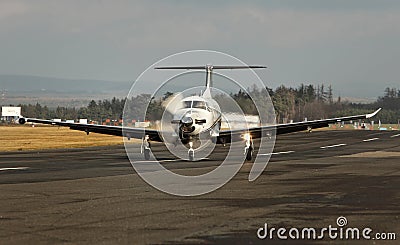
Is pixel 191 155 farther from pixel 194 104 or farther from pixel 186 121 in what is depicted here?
pixel 194 104

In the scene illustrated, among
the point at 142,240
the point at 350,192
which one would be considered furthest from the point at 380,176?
the point at 142,240

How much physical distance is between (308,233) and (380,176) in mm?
12562

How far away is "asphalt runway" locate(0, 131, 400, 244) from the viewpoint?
37.6ft

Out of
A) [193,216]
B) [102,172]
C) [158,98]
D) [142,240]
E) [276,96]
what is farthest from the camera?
[276,96]

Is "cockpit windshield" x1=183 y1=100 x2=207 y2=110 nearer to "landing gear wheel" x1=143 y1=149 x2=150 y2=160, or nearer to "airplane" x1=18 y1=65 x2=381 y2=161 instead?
"airplane" x1=18 y1=65 x2=381 y2=161

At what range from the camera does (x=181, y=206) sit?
49.9 feet

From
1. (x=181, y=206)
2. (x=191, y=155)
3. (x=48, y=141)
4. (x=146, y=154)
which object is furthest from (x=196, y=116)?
(x=48, y=141)

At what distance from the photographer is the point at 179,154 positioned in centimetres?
3356

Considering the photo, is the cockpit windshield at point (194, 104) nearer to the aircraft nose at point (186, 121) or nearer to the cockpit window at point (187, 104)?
the cockpit window at point (187, 104)

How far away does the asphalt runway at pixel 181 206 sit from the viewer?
37.6 ft

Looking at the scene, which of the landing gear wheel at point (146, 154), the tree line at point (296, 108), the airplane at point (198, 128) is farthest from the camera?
the tree line at point (296, 108)

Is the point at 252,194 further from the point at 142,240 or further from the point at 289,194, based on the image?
the point at 142,240

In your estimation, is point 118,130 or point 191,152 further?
point 118,130

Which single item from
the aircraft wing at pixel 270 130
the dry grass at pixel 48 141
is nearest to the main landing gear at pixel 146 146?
the aircraft wing at pixel 270 130
